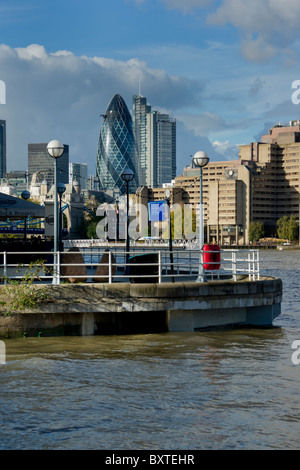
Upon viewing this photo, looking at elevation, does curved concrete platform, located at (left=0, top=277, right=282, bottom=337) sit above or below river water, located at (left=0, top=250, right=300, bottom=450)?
above

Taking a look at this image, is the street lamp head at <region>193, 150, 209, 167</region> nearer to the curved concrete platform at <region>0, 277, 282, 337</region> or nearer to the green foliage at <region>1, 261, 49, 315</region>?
the curved concrete platform at <region>0, 277, 282, 337</region>

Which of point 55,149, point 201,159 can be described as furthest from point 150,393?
point 201,159

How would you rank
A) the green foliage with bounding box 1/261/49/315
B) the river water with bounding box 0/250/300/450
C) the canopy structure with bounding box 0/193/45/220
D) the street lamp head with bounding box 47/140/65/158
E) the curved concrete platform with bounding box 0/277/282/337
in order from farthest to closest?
the canopy structure with bounding box 0/193/45/220 < the street lamp head with bounding box 47/140/65/158 < the curved concrete platform with bounding box 0/277/282/337 < the green foliage with bounding box 1/261/49/315 < the river water with bounding box 0/250/300/450

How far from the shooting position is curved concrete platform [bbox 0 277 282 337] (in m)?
18.7

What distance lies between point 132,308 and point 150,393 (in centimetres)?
569

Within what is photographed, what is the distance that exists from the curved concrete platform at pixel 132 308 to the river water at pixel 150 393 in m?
0.41

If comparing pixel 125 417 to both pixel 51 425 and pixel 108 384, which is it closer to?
pixel 51 425

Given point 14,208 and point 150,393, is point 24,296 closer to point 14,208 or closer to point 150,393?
point 150,393

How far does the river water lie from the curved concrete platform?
1.33ft

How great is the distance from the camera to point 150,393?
13.5m

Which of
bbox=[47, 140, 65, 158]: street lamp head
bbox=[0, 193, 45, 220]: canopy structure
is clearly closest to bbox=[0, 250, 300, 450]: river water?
bbox=[47, 140, 65, 158]: street lamp head

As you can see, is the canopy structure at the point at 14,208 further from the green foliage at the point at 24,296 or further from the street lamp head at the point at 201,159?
the green foliage at the point at 24,296

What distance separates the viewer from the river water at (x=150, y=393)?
1074cm
